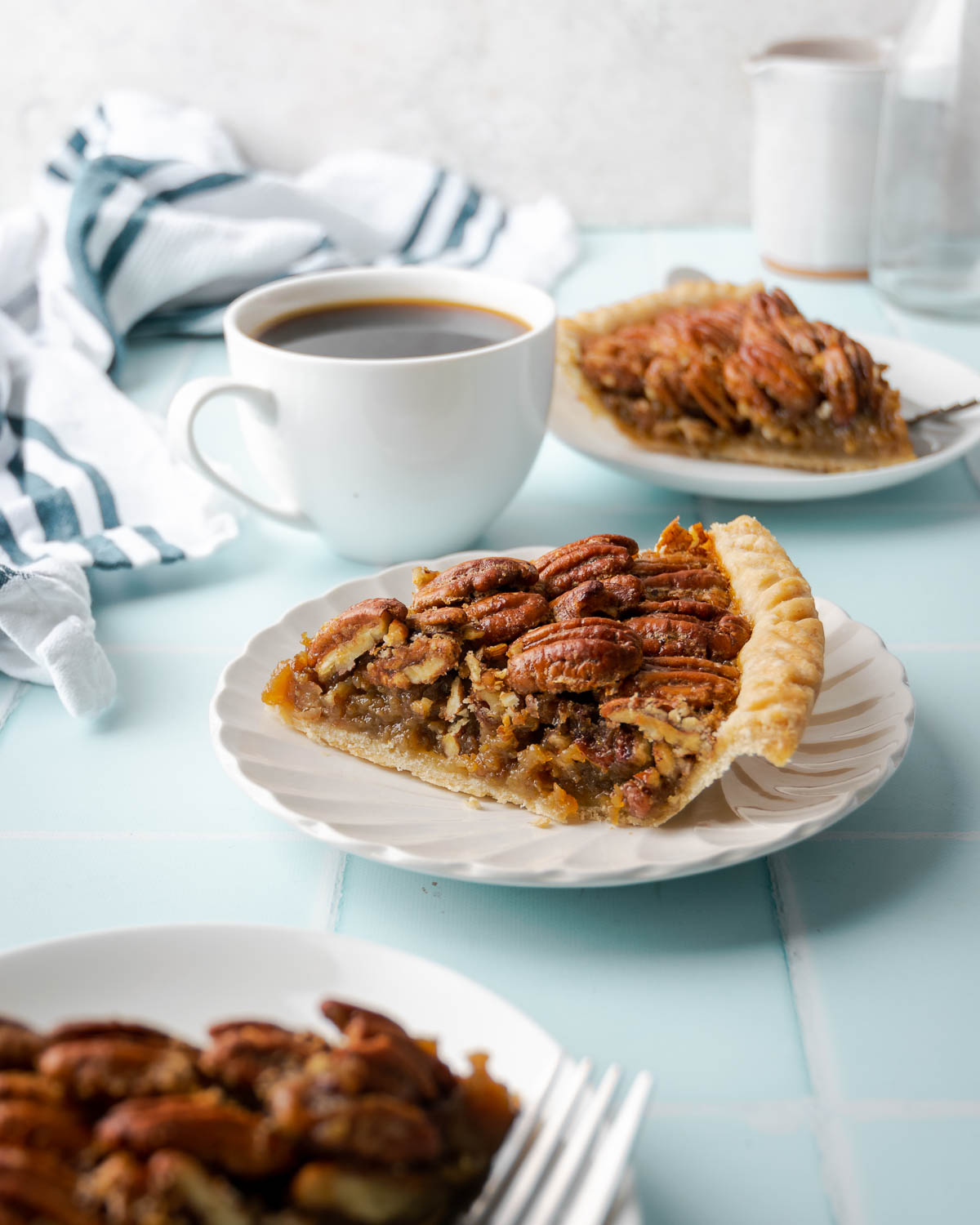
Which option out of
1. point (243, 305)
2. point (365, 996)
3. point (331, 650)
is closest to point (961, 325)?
point (243, 305)

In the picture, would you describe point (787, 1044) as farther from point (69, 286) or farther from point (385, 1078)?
point (69, 286)

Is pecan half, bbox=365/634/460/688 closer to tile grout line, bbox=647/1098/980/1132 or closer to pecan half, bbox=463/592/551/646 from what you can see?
pecan half, bbox=463/592/551/646

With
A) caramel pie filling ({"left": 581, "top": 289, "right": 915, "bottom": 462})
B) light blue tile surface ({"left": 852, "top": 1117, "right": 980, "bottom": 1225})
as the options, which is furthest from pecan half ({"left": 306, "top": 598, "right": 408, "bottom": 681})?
caramel pie filling ({"left": 581, "top": 289, "right": 915, "bottom": 462})

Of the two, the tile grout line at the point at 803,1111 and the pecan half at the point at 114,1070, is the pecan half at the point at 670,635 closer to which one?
the tile grout line at the point at 803,1111

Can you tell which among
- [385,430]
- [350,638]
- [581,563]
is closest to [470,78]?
[385,430]

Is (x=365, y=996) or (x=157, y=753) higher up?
(x=365, y=996)
